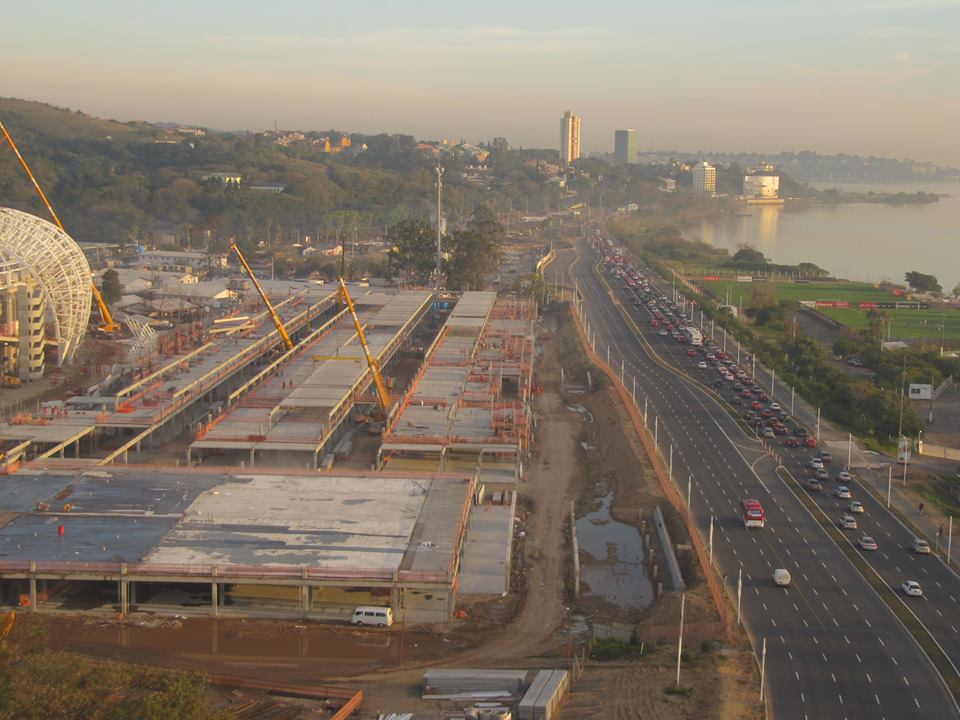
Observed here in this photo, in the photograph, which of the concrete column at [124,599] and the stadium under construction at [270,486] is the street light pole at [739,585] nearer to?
the stadium under construction at [270,486]

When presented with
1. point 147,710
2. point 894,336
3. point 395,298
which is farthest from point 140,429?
point 894,336

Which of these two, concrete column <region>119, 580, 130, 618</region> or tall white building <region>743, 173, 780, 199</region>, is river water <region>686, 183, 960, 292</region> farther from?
concrete column <region>119, 580, 130, 618</region>

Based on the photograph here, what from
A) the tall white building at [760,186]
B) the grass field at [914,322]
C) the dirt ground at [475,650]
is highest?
the tall white building at [760,186]

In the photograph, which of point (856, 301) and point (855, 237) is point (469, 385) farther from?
point (855, 237)

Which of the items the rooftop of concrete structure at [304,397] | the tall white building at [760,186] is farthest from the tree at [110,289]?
the tall white building at [760,186]

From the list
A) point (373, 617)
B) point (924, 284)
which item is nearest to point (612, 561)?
point (373, 617)

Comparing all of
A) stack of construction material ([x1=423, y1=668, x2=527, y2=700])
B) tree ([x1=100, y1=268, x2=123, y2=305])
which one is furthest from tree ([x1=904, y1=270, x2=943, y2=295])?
stack of construction material ([x1=423, y1=668, x2=527, y2=700])
